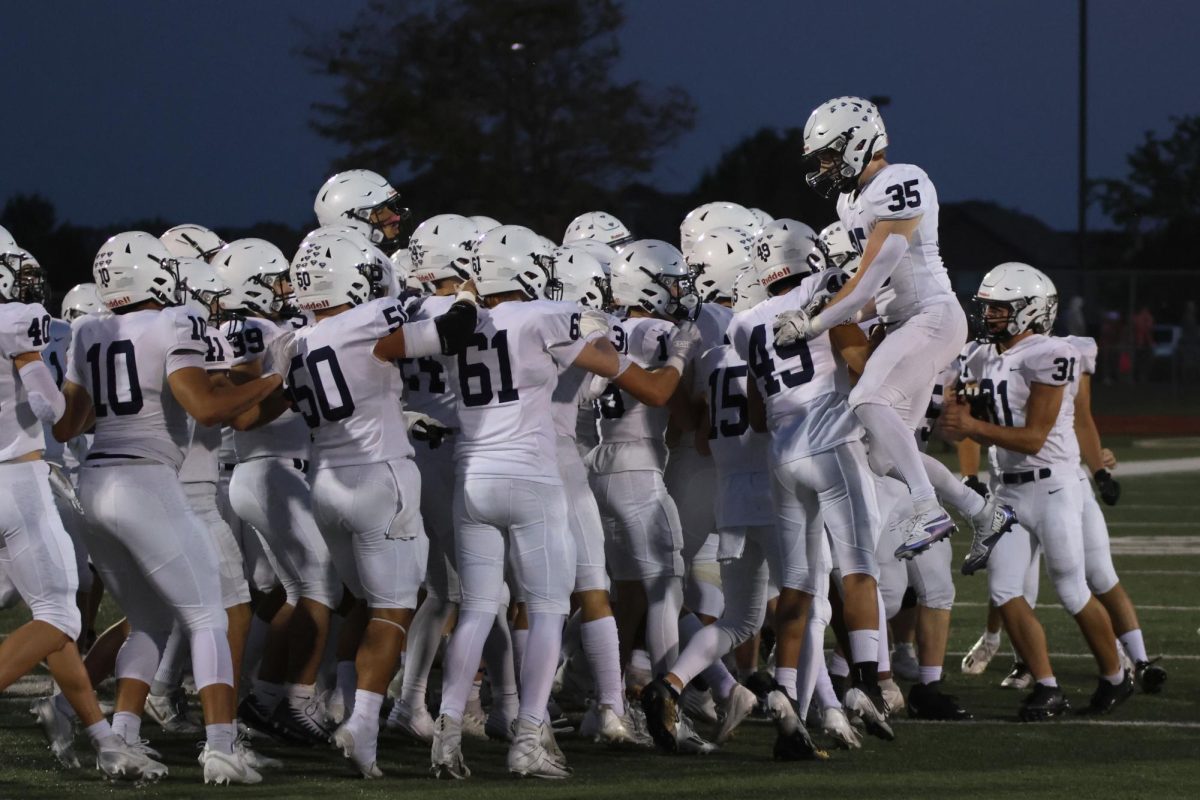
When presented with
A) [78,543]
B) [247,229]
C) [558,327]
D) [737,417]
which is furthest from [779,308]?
[247,229]

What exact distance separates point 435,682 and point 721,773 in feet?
9.28

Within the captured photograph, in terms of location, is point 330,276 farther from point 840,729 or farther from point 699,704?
point 840,729

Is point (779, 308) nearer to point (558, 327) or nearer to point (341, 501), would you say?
point (558, 327)

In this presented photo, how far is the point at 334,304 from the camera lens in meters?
7.12

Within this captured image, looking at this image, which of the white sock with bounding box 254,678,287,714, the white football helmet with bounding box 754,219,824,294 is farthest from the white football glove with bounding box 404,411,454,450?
the white football helmet with bounding box 754,219,824,294

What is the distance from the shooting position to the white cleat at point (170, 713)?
8.06 metres

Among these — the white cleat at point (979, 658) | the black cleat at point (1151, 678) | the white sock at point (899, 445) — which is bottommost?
the white cleat at point (979, 658)

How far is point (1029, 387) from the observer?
851cm

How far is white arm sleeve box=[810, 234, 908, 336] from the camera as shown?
23.3 ft

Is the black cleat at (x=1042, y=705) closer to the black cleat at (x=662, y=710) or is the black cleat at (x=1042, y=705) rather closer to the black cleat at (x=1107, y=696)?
the black cleat at (x=1107, y=696)

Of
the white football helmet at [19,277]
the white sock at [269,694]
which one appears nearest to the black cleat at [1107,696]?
the white sock at [269,694]

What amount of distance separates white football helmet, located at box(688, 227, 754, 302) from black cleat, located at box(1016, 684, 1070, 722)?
2.27 meters

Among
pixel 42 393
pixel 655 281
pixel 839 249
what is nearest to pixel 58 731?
pixel 42 393

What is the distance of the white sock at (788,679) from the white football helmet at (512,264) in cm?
184
